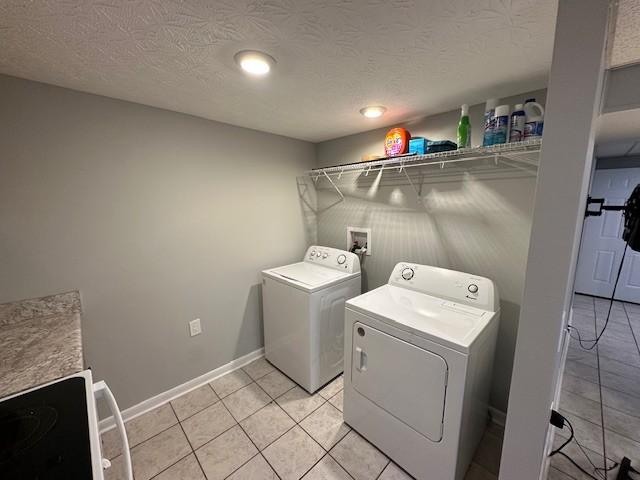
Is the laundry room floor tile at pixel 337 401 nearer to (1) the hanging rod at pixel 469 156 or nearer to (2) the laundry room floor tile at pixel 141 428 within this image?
(2) the laundry room floor tile at pixel 141 428

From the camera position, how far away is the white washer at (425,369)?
116cm

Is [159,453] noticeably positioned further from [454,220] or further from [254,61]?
[454,220]

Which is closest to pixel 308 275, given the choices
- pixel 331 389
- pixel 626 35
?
pixel 331 389

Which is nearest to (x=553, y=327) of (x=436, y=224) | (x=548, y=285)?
(x=548, y=285)

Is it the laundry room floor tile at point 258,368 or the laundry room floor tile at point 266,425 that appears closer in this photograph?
the laundry room floor tile at point 266,425

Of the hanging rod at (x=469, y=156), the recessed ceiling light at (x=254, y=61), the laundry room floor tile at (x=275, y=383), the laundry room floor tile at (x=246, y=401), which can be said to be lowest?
the laundry room floor tile at (x=246, y=401)

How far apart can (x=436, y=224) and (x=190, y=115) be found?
198 cm

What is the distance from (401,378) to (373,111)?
1675mm

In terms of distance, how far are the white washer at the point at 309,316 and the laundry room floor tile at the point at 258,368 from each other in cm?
6

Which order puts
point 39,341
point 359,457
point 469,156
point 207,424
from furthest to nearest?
1. point 207,424
2. point 469,156
3. point 359,457
4. point 39,341

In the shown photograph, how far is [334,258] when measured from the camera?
2328mm

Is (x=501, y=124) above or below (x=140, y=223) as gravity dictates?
above

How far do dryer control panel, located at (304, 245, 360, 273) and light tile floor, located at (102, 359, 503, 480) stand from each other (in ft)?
3.28

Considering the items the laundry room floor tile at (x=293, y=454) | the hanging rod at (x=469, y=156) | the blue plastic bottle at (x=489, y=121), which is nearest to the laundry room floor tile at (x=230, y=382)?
the laundry room floor tile at (x=293, y=454)
